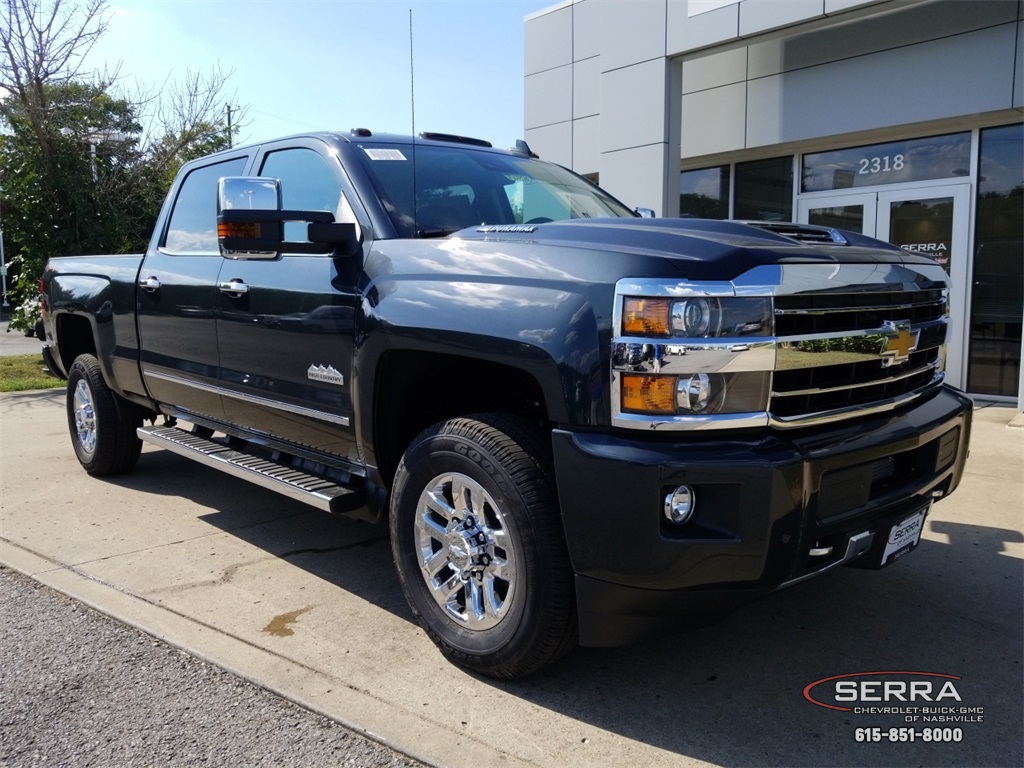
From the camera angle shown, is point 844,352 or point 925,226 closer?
point 844,352

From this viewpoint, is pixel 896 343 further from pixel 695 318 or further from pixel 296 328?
pixel 296 328

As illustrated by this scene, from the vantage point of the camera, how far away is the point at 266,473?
3.90 m

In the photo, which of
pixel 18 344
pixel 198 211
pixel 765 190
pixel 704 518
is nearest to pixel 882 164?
pixel 765 190

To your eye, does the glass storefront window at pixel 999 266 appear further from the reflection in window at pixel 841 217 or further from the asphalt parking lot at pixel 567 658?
the asphalt parking lot at pixel 567 658

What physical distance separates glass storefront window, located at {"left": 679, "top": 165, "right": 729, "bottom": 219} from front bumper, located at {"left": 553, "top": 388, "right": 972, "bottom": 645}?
834 cm

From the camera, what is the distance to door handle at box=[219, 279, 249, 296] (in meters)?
4.05

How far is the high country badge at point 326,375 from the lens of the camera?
11.5 ft

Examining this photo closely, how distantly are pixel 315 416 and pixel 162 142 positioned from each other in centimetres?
1192

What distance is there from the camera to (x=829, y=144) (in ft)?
31.3

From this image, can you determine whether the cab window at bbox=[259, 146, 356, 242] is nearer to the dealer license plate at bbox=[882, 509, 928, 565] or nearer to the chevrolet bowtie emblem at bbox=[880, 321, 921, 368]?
the chevrolet bowtie emblem at bbox=[880, 321, 921, 368]

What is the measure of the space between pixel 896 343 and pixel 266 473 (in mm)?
2640

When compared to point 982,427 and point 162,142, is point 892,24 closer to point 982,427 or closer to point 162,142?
point 982,427

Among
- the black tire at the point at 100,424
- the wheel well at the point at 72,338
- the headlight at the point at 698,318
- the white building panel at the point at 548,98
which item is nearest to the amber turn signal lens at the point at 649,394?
the headlight at the point at 698,318

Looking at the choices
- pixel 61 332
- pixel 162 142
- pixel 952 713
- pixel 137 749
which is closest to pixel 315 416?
pixel 137 749
